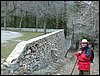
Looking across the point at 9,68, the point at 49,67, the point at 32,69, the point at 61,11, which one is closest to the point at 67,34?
the point at 61,11

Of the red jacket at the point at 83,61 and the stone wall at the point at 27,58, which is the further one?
the stone wall at the point at 27,58

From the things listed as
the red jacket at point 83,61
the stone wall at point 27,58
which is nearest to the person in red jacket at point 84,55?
the red jacket at point 83,61

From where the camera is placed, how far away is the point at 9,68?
18.8 ft

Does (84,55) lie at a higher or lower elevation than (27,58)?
higher

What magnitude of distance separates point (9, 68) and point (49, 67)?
3.72m

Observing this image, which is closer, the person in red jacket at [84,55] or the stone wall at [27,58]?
the person in red jacket at [84,55]

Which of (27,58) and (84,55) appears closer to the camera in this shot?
(84,55)

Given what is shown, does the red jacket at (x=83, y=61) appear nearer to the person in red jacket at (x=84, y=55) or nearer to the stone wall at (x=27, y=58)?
the person in red jacket at (x=84, y=55)

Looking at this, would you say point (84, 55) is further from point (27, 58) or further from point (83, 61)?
point (27, 58)

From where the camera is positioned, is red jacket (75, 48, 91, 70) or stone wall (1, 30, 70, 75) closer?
red jacket (75, 48, 91, 70)

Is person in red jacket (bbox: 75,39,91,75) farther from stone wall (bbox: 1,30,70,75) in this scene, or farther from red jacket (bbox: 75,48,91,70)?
stone wall (bbox: 1,30,70,75)

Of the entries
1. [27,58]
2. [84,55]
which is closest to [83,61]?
[84,55]

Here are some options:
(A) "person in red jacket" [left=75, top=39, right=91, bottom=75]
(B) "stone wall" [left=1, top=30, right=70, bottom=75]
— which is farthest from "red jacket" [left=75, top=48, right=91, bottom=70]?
(B) "stone wall" [left=1, top=30, right=70, bottom=75]

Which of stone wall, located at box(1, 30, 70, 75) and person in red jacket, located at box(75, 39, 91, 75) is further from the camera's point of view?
stone wall, located at box(1, 30, 70, 75)
